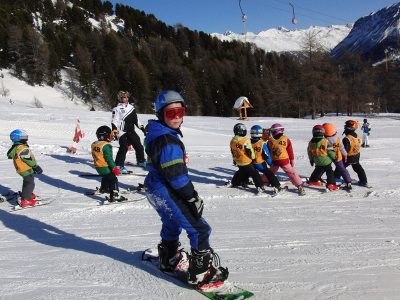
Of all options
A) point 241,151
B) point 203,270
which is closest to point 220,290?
point 203,270

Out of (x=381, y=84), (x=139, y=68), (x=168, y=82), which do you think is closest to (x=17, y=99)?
(x=139, y=68)

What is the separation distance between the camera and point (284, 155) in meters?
8.98

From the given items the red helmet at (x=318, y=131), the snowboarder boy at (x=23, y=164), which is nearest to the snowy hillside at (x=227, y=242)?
the snowboarder boy at (x=23, y=164)

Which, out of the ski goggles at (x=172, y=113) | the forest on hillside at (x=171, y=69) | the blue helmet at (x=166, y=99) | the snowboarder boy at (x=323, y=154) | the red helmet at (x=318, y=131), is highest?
the forest on hillside at (x=171, y=69)

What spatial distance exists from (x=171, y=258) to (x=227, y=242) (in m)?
1.37

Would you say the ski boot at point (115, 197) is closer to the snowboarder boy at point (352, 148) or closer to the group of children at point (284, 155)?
the group of children at point (284, 155)

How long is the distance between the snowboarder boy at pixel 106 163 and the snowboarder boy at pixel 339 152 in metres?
4.63

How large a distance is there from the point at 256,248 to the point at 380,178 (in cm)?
668

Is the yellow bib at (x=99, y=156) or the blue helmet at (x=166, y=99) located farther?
the yellow bib at (x=99, y=156)

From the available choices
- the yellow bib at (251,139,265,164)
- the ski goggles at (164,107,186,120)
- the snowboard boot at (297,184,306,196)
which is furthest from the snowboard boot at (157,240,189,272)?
the yellow bib at (251,139,265,164)

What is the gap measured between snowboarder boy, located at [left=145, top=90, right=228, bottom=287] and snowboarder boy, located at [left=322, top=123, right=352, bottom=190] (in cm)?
587

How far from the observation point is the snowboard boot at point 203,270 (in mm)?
3643

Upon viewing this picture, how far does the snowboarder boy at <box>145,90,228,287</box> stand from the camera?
11.4 feet

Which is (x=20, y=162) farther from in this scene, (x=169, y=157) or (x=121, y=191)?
(x=169, y=157)
